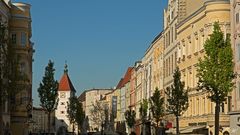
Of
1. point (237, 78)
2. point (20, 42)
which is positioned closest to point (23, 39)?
point (20, 42)

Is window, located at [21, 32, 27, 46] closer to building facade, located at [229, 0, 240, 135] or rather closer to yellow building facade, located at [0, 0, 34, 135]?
yellow building facade, located at [0, 0, 34, 135]

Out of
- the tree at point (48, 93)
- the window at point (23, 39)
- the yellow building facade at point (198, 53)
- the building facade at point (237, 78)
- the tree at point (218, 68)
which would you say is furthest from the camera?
the window at point (23, 39)

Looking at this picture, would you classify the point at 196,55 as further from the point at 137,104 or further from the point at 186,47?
the point at 137,104

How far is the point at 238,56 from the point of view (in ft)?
174

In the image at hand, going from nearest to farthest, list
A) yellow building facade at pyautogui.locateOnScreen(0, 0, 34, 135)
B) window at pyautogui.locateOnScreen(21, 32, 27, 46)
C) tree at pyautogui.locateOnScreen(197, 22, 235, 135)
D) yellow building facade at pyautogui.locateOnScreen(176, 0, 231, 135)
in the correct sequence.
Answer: tree at pyautogui.locateOnScreen(197, 22, 235, 135)
yellow building facade at pyautogui.locateOnScreen(176, 0, 231, 135)
yellow building facade at pyautogui.locateOnScreen(0, 0, 34, 135)
window at pyautogui.locateOnScreen(21, 32, 27, 46)

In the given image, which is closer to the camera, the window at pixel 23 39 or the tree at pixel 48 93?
the tree at pixel 48 93

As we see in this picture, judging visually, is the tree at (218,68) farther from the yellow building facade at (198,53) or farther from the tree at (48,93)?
the tree at (48,93)

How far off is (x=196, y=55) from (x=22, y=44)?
83.8ft

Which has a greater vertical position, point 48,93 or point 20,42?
point 20,42

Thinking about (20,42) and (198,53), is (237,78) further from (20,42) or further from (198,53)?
(20,42)

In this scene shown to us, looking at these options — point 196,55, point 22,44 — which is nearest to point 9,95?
point 196,55

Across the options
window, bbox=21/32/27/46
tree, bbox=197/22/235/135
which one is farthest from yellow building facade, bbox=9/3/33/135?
Result: tree, bbox=197/22/235/135

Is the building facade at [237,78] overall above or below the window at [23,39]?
below

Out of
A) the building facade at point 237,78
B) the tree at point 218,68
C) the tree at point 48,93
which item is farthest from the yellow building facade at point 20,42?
the tree at point 218,68
